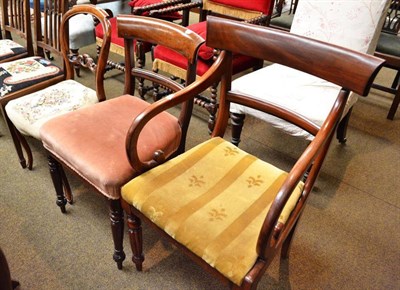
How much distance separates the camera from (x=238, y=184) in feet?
3.41

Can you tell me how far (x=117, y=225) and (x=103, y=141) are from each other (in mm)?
297

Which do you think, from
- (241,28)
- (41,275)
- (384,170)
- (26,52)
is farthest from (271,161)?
(26,52)

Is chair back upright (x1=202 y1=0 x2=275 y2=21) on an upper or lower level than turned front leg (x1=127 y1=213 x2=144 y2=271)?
upper

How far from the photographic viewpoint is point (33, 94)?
156cm

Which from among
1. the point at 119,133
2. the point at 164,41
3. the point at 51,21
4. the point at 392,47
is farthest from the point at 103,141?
the point at 392,47

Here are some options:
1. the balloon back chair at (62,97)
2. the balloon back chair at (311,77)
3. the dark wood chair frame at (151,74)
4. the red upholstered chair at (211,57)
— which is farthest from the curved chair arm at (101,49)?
the balloon back chair at (311,77)

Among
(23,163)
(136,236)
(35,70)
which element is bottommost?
(23,163)

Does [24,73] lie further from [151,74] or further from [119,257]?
[119,257]

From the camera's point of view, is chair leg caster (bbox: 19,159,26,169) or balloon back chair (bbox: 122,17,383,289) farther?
chair leg caster (bbox: 19,159,26,169)

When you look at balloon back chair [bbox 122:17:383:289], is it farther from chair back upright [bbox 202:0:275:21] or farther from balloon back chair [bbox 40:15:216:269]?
chair back upright [bbox 202:0:275:21]

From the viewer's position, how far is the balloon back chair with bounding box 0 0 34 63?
1.89 m

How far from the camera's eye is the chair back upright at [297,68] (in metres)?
0.77

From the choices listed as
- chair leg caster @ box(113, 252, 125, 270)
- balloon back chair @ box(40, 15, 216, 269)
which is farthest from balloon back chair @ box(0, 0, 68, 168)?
chair leg caster @ box(113, 252, 125, 270)

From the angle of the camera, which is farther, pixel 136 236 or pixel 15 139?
pixel 15 139
